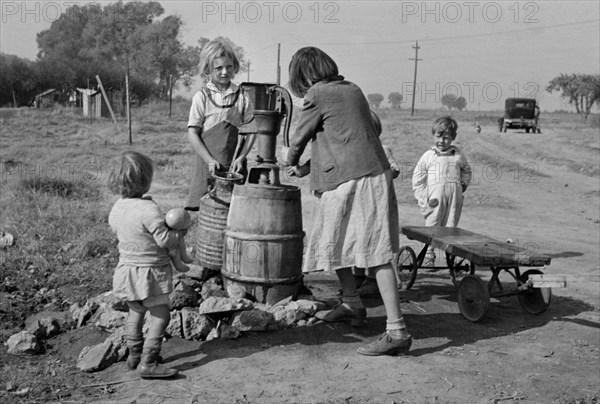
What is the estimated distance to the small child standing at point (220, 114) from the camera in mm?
4969

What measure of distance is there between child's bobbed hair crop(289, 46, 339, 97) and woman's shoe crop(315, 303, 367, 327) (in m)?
1.60

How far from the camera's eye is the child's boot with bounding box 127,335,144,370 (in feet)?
13.2

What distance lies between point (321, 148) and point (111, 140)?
20.3 meters

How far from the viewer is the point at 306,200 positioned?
39.6 ft

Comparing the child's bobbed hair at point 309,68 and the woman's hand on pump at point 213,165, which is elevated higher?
the child's bobbed hair at point 309,68

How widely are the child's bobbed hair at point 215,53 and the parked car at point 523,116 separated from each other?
35226mm

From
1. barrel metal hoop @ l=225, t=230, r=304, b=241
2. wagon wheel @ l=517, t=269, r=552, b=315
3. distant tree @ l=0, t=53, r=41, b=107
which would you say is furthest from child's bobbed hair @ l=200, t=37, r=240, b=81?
distant tree @ l=0, t=53, r=41, b=107

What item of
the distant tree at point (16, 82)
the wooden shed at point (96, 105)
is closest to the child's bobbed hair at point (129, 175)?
the wooden shed at point (96, 105)

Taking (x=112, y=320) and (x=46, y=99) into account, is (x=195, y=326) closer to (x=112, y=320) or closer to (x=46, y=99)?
(x=112, y=320)

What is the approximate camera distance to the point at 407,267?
613 cm

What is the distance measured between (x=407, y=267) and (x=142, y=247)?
2975 mm

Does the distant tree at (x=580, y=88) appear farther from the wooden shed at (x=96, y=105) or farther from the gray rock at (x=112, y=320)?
the gray rock at (x=112, y=320)

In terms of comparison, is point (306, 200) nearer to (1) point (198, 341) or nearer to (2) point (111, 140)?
(1) point (198, 341)

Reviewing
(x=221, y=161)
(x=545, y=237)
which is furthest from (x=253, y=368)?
(x=545, y=237)
